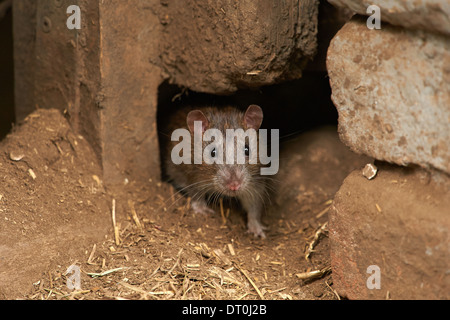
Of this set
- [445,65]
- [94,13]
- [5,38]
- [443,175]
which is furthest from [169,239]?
[5,38]

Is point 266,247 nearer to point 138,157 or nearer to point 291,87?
point 138,157

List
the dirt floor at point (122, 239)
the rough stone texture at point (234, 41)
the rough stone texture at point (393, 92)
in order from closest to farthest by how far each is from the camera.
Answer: the rough stone texture at point (393, 92) → the dirt floor at point (122, 239) → the rough stone texture at point (234, 41)

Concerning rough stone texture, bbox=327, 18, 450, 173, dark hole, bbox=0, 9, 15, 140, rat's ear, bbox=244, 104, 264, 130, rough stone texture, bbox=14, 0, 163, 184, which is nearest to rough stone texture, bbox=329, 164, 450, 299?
rough stone texture, bbox=327, 18, 450, 173

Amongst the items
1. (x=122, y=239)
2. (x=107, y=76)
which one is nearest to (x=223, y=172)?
(x=122, y=239)

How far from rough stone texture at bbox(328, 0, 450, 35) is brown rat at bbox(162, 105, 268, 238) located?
2270 mm

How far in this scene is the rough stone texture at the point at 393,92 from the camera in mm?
3207

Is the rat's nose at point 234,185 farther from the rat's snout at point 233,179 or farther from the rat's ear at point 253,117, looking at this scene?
the rat's ear at point 253,117

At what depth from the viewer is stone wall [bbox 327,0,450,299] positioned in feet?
10.5

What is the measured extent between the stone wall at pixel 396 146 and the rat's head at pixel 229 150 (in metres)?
1.49

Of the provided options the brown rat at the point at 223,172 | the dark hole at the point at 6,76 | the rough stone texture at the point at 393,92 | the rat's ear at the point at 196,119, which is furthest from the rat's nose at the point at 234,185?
the dark hole at the point at 6,76

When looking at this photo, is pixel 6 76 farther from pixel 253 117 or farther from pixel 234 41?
pixel 234 41

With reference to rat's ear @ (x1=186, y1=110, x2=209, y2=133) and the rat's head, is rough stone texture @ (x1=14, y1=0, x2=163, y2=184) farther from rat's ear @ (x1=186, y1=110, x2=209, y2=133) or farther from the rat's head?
the rat's head

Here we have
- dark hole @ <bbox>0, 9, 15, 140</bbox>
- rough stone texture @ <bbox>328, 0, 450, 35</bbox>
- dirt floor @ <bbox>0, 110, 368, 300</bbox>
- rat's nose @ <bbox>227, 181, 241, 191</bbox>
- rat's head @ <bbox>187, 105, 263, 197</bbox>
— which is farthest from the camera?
dark hole @ <bbox>0, 9, 15, 140</bbox>

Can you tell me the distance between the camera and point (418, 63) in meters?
3.28
